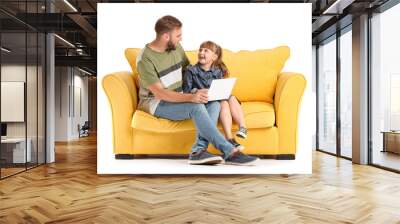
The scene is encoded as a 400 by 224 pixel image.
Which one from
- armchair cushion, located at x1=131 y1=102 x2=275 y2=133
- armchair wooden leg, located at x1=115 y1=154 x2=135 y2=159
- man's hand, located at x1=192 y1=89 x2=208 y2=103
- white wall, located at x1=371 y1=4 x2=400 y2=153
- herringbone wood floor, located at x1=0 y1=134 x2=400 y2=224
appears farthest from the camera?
white wall, located at x1=371 y1=4 x2=400 y2=153

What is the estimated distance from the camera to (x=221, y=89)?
16.0 feet

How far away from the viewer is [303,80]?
4.97 metres

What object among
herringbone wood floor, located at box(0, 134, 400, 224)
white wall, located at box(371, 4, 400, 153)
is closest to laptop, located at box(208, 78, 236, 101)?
herringbone wood floor, located at box(0, 134, 400, 224)

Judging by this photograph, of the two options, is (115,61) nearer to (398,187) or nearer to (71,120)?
(398,187)

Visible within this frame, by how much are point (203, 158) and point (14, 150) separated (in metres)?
3.24

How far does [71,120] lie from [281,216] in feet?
44.6

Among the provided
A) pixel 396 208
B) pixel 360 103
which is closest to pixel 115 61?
pixel 396 208

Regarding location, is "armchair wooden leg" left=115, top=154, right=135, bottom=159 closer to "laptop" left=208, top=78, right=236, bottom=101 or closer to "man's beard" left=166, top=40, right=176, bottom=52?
"laptop" left=208, top=78, right=236, bottom=101

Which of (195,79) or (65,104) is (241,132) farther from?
(65,104)

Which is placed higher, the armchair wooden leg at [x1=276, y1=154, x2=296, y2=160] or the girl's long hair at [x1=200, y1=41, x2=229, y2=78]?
the girl's long hair at [x1=200, y1=41, x2=229, y2=78]

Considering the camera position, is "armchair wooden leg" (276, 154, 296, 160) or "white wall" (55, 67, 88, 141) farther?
"white wall" (55, 67, 88, 141)

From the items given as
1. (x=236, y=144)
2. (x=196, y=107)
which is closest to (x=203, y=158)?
(x=236, y=144)

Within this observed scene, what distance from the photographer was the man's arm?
15.6 ft

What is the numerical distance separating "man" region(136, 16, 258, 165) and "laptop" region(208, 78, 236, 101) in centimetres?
6
